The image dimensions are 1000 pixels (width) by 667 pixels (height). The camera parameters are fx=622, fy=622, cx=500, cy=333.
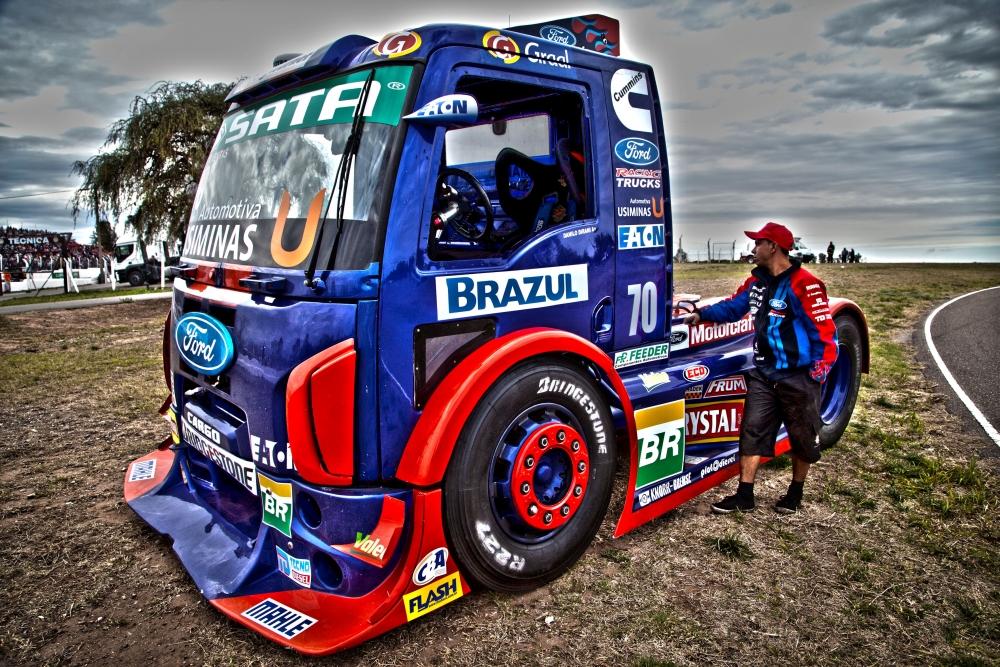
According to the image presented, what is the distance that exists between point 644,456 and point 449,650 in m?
1.50

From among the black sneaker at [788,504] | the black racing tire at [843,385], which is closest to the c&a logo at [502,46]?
the black sneaker at [788,504]

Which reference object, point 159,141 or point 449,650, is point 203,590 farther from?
point 159,141

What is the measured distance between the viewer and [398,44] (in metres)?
2.81

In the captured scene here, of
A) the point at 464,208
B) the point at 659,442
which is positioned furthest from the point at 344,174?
the point at 659,442

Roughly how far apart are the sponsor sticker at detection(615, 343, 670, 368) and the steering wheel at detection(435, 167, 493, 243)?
1.04 m

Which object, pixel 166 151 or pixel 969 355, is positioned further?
pixel 166 151

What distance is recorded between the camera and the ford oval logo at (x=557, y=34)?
3574mm

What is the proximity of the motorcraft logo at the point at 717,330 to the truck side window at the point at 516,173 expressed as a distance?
145 centimetres

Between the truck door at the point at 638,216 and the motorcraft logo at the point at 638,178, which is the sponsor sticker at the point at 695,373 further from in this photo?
the motorcraft logo at the point at 638,178

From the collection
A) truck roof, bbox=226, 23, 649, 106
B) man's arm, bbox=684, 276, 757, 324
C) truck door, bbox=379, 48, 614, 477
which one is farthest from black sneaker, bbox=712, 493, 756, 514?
truck roof, bbox=226, 23, 649, 106

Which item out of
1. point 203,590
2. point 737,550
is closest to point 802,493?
point 737,550

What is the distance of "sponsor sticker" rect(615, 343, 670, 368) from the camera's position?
363 centimetres

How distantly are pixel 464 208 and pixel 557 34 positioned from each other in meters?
1.17

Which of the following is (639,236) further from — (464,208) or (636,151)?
(464,208)
